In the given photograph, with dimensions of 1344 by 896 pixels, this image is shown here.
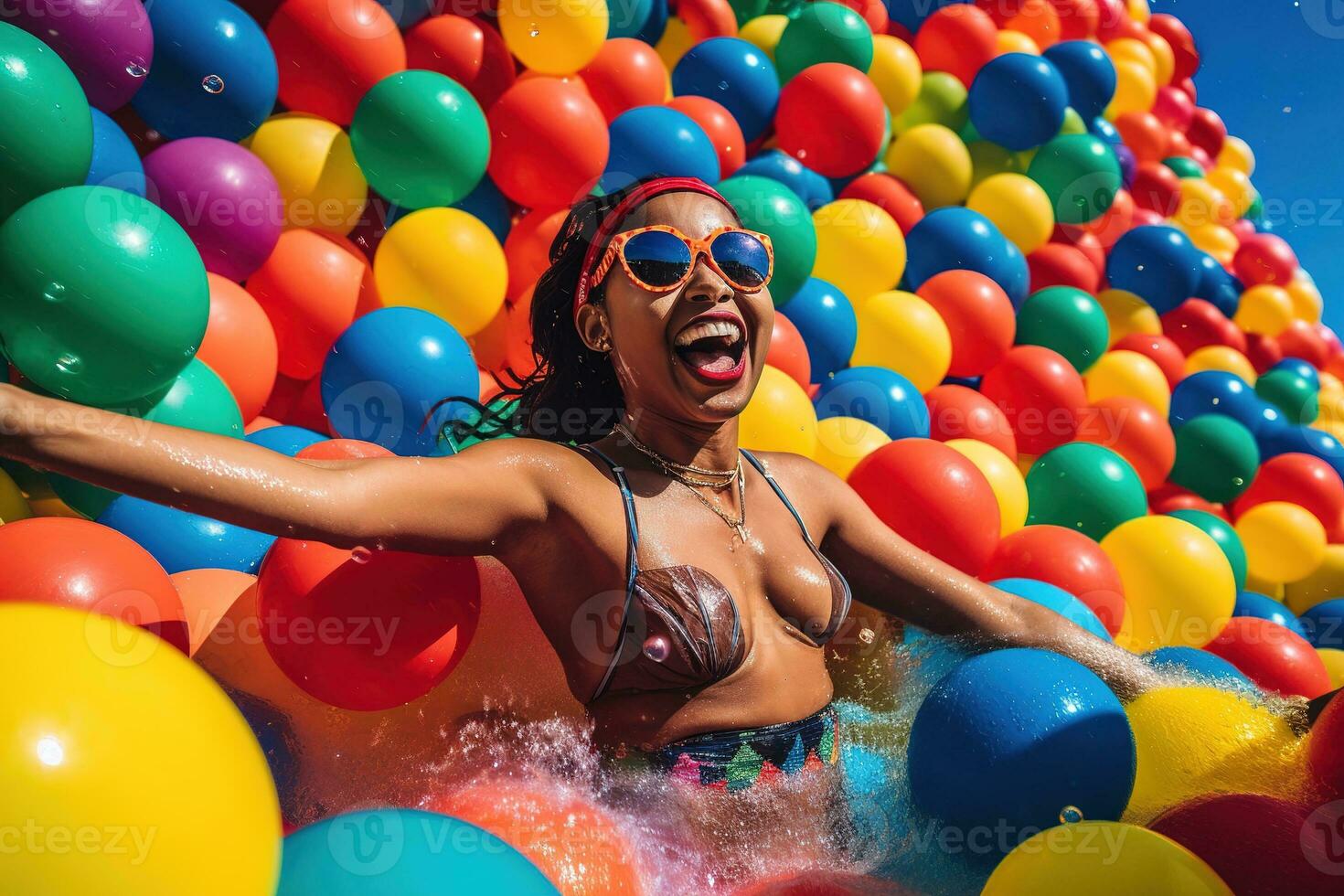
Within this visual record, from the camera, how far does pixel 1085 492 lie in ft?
13.1

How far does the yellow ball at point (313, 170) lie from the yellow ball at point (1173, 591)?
10.4 feet

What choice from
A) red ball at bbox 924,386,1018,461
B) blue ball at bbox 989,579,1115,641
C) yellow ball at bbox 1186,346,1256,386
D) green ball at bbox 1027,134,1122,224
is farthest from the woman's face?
yellow ball at bbox 1186,346,1256,386

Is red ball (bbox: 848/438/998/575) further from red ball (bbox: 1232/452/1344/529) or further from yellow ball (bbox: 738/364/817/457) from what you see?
red ball (bbox: 1232/452/1344/529)

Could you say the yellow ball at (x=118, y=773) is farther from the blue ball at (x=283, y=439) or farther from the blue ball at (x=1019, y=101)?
the blue ball at (x=1019, y=101)

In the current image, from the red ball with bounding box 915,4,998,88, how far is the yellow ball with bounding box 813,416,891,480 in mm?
2960

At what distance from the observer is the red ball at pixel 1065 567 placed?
3287 mm

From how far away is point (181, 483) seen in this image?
1432mm

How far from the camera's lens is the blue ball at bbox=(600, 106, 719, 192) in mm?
3816

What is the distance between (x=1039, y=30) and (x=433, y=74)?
169 inches

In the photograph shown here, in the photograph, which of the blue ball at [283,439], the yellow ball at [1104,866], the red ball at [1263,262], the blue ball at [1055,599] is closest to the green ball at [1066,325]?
the blue ball at [1055,599]

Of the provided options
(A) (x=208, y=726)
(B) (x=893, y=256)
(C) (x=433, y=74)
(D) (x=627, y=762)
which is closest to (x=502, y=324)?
(C) (x=433, y=74)

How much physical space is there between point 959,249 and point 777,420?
203 centimetres

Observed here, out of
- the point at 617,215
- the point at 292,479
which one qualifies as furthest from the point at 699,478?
the point at 292,479

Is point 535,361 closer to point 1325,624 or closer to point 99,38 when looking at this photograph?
point 99,38
